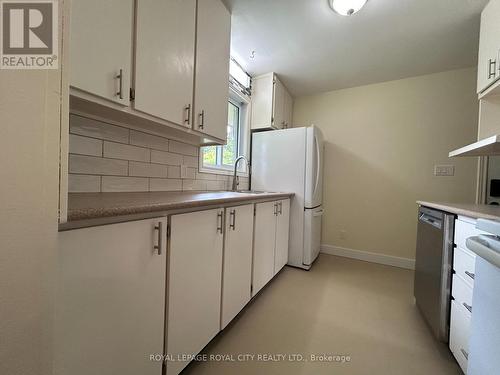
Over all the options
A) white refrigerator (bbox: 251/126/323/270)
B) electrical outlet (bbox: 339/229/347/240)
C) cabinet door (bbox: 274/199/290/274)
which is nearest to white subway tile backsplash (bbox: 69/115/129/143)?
cabinet door (bbox: 274/199/290/274)

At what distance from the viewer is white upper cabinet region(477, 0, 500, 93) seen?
1.43 meters

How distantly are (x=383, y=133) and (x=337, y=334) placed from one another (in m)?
2.50

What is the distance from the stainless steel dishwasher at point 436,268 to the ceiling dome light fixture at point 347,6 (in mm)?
1601

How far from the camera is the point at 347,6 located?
157 cm

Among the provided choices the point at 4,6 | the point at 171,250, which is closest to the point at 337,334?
the point at 171,250

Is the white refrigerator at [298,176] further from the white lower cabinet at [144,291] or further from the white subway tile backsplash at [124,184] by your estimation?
the white subway tile backsplash at [124,184]

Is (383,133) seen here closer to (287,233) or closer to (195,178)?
A: (287,233)

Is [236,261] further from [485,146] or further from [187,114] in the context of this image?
[485,146]

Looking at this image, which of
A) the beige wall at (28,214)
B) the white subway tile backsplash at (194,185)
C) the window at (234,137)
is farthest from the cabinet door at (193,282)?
the window at (234,137)

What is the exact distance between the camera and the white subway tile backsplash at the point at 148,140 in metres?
1.33

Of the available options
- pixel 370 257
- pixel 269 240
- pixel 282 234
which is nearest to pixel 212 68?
pixel 269 240

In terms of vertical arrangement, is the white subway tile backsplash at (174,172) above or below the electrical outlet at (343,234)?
above

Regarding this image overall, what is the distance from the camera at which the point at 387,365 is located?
118 centimetres

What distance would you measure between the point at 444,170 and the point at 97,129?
3.44 m
